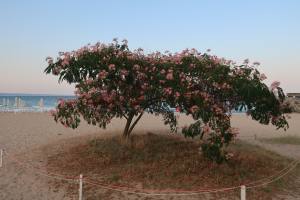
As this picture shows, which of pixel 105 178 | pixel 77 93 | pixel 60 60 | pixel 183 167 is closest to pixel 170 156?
pixel 183 167

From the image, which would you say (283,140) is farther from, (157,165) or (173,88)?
(173,88)

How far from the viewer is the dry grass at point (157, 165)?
9719 millimetres

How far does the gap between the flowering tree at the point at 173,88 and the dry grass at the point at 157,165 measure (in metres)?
1.34

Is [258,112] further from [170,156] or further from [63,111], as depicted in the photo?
[63,111]

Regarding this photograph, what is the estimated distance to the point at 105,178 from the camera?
33.3 ft

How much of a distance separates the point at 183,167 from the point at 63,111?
13.7ft

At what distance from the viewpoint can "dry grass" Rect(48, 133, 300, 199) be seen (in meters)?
9.72

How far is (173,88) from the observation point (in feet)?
31.0

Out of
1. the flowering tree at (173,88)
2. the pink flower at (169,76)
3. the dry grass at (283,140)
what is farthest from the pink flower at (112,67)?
the dry grass at (283,140)

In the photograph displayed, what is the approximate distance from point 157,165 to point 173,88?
2982 millimetres

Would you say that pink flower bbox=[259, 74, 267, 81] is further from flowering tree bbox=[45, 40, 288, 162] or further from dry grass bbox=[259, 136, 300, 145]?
dry grass bbox=[259, 136, 300, 145]

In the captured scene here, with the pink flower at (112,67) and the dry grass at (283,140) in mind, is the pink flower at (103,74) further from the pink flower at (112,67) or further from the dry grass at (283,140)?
the dry grass at (283,140)

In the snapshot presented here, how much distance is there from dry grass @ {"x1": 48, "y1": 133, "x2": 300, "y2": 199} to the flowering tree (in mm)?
1345

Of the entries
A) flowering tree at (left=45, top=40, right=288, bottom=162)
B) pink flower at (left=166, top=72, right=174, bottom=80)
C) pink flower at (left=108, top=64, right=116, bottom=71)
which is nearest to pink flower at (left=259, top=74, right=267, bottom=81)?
flowering tree at (left=45, top=40, right=288, bottom=162)
